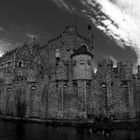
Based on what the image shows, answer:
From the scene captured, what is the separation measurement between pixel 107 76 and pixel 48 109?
11934 millimetres

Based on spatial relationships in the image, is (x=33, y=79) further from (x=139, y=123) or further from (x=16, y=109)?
(x=139, y=123)

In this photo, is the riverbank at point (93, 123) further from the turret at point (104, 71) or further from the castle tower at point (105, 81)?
the turret at point (104, 71)

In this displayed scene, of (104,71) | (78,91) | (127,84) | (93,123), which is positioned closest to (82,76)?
(78,91)

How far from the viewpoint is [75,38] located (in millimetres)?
52188

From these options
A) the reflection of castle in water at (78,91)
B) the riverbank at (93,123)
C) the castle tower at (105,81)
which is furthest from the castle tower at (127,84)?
the castle tower at (105,81)

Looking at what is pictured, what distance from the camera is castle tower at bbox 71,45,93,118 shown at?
34.4 meters

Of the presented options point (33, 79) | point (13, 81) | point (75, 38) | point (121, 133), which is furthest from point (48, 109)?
point (75, 38)

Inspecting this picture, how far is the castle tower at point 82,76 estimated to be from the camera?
34.4 m

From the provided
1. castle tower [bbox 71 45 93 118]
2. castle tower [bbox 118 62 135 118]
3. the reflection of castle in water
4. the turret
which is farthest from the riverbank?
the turret

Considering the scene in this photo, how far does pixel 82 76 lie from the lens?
35.1 m

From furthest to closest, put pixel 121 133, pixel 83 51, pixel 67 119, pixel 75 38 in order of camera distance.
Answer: pixel 75 38, pixel 83 51, pixel 67 119, pixel 121 133

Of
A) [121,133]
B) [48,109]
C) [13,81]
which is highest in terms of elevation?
[13,81]

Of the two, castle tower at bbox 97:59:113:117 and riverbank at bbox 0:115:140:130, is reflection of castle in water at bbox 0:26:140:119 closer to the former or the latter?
castle tower at bbox 97:59:113:117

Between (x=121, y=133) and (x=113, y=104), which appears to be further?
(x=113, y=104)
